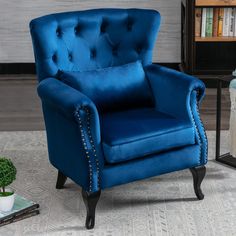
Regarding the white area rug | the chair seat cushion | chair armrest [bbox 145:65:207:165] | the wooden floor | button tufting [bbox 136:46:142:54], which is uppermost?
button tufting [bbox 136:46:142:54]

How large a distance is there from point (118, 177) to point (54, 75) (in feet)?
2.46

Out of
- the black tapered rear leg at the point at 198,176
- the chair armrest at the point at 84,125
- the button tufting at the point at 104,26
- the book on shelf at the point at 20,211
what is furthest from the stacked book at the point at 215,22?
the book on shelf at the point at 20,211

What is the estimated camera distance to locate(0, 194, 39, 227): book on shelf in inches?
134

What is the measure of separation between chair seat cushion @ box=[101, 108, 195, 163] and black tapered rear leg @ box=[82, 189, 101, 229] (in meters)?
0.20

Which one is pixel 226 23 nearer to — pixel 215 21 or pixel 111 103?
pixel 215 21

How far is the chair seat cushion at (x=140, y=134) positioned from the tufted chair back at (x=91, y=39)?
0.40 m

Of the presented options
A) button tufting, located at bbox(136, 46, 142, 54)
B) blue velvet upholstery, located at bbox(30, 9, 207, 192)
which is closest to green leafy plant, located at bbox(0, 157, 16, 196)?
blue velvet upholstery, located at bbox(30, 9, 207, 192)

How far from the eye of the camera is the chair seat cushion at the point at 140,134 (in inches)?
129

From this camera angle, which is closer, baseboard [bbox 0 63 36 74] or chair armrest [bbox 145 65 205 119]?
chair armrest [bbox 145 65 205 119]

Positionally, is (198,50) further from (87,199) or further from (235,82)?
(87,199)

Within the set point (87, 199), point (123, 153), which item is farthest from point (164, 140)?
point (87, 199)

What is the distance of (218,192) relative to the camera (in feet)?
12.3

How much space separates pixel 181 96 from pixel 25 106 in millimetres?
2173

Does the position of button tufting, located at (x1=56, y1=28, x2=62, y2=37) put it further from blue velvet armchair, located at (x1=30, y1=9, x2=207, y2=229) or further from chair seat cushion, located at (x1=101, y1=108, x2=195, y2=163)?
chair seat cushion, located at (x1=101, y1=108, x2=195, y2=163)
